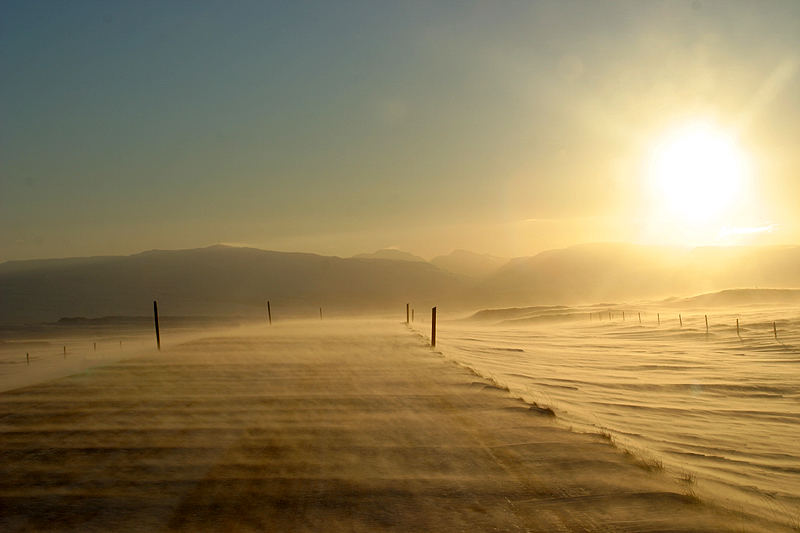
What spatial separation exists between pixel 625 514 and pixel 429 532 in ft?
5.29

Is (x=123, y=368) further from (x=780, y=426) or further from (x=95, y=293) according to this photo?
(x=95, y=293)

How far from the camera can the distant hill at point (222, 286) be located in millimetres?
100750

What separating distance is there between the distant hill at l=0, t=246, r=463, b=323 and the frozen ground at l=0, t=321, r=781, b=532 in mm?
81647

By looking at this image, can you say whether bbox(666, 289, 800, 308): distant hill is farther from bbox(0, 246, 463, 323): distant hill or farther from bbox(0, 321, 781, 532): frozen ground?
bbox(0, 321, 781, 532): frozen ground

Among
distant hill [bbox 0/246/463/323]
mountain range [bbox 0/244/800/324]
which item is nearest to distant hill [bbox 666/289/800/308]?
mountain range [bbox 0/244/800/324]

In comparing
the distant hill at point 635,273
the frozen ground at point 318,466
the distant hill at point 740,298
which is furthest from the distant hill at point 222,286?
the frozen ground at point 318,466

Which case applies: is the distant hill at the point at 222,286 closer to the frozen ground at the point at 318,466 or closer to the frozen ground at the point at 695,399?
the frozen ground at the point at 695,399

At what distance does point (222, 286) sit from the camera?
422ft

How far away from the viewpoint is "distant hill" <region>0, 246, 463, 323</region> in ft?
331

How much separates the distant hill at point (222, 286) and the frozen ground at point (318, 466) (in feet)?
268

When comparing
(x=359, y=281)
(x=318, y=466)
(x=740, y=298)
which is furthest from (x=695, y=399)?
(x=359, y=281)

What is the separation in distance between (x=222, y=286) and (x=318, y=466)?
128715 mm

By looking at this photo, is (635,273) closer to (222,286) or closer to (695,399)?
(222,286)

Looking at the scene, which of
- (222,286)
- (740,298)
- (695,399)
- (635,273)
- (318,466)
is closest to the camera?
(318,466)
